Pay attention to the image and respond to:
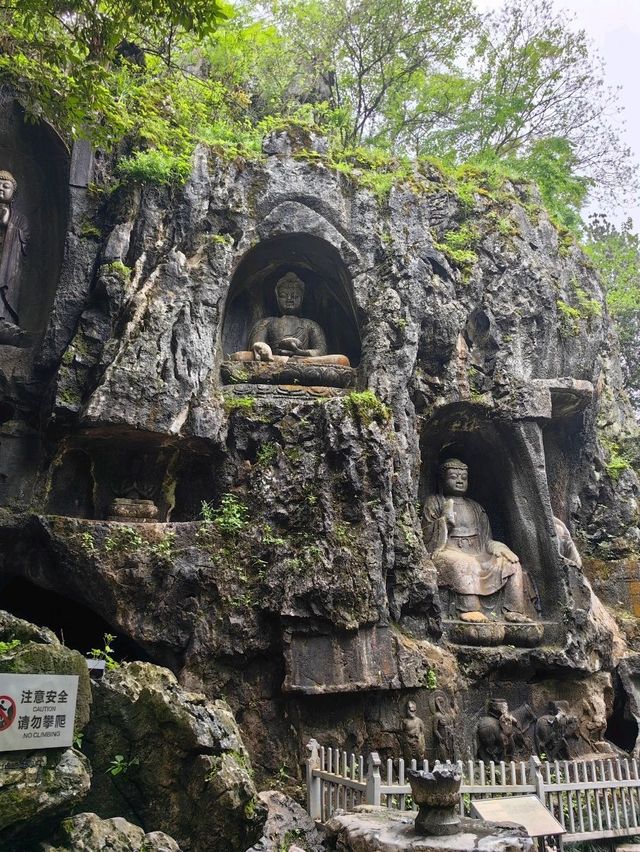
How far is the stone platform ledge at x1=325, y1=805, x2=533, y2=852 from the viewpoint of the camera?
14.5ft

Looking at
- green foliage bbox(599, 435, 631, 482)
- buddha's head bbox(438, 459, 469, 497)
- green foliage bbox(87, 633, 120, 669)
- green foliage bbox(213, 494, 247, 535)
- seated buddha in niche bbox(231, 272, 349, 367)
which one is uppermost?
seated buddha in niche bbox(231, 272, 349, 367)

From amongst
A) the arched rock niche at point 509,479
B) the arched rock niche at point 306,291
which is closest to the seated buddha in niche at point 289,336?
the arched rock niche at point 306,291

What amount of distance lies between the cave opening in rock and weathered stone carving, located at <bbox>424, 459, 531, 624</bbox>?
5.12 m

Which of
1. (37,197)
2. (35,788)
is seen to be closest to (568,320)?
(37,197)

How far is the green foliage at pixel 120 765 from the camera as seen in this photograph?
5.18 meters

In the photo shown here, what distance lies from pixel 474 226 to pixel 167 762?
10.6 metres

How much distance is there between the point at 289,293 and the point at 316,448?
3910 mm

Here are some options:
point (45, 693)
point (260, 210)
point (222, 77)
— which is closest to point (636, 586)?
point (260, 210)

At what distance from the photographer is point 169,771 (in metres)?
5.26

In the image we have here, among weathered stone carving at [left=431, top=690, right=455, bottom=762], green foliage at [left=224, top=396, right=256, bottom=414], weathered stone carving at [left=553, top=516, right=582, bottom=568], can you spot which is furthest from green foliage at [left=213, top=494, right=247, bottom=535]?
weathered stone carving at [left=553, top=516, right=582, bottom=568]

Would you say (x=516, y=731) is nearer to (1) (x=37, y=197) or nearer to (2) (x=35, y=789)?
(2) (x=35, y=789)

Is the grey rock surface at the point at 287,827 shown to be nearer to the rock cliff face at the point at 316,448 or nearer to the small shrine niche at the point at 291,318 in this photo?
the rock cliff face at the point at 316,448

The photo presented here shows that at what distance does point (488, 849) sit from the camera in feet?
14.3

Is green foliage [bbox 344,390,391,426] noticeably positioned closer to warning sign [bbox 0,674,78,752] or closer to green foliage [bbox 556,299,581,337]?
green foliage [bbox 556,299,581,337]
